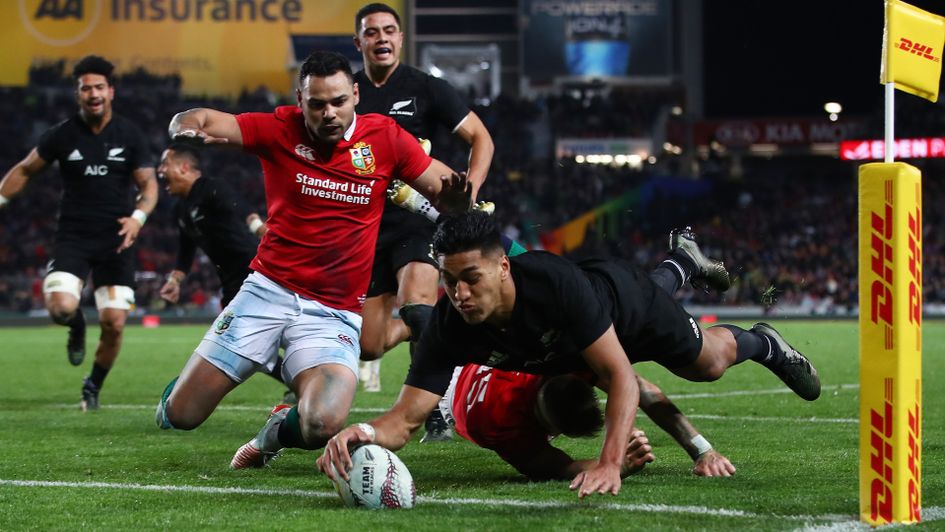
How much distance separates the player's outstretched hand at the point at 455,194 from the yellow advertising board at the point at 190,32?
36303 millimetres

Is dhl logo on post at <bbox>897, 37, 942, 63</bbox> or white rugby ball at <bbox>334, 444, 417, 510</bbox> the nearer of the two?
dhl logo on post at <bbox>897, 37, 942, 63</bbox>

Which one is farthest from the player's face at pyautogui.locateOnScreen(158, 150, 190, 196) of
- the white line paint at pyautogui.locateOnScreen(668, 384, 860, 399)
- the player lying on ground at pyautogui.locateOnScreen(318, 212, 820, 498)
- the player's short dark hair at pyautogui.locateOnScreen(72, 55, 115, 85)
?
the player lying on ground at pyautogui.locateOnScreen(318, 212, 820, 498)

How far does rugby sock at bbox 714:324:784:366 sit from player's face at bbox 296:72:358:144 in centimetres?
224

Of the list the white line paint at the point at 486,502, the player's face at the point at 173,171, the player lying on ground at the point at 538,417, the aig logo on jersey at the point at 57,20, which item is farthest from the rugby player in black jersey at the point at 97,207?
the aig logo on jersey at the point at 57,20

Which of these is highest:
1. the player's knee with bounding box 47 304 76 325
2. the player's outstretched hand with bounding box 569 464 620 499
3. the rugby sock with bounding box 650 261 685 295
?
the rugby sock with bounding box 650 261 685 295

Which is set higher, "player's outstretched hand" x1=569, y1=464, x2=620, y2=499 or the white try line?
"player's outstretched hand" x1=569, y1=464, x2=620, y2=499

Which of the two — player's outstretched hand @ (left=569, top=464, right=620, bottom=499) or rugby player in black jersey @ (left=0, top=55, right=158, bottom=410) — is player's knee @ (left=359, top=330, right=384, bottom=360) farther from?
player's outstretched hand @ (left=569, top=464, right=620, bottom=499)

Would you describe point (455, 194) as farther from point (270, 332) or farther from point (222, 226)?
point (222, 226)

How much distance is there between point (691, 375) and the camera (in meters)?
6.36

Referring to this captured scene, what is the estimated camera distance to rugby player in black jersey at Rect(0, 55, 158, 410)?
1019 cm

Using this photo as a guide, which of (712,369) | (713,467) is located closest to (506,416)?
(713,467)

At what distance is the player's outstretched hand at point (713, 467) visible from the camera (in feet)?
19.4

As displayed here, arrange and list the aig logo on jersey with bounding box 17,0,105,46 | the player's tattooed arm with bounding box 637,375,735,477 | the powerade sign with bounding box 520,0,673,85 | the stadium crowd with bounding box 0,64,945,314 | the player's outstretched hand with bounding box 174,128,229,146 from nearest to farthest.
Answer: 1. the player's outstretched hand with bounding box 174,128,229,146
2. the player's tattooed arm with bounding box 637,375,735,477
3. the stadium crowd with bounding box 0,64,945,314
4. the aig logo on jersey with bounding box 17,0,105,46
5. the powerade sign with bounding box 520,0,673,85

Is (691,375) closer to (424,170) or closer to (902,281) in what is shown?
(424,170)
